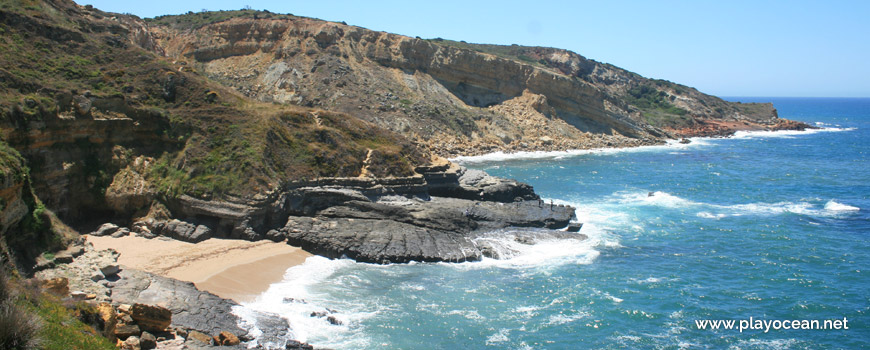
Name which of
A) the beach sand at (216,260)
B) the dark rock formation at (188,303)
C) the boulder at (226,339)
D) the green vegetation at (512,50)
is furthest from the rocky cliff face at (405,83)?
the boulder at (226,339)

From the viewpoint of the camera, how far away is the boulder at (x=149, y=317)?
16017 millimetres

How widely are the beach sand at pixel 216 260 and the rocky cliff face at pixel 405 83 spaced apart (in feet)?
121

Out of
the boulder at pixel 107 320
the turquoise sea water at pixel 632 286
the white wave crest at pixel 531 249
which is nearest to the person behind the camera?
the boulder at pixel 107 320

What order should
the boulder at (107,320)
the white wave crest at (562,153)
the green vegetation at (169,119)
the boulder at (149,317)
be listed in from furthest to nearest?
the white wave crest at (562,153), the green vegetation at (169,119), the boulder at (149,317), the boulder at (107,320)

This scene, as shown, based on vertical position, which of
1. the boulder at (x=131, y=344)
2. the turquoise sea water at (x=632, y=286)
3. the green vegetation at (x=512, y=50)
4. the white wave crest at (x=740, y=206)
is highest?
the green vegetation at (x=512, y=50)

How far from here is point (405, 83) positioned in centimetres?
7344

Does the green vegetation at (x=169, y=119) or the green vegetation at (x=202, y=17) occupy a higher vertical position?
the green vegetation at (x=202, y=17)

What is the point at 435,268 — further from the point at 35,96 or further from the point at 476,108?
the point at 476,108

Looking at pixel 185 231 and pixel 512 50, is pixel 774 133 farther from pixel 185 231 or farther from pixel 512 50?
pixel 185 231

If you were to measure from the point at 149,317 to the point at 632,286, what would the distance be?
56.5 feet

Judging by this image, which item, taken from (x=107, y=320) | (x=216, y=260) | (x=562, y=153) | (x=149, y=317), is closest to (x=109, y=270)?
(x=149, y=317)

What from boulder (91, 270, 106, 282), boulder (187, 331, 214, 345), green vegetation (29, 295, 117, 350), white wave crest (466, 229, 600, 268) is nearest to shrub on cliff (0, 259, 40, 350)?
green vegetation (29, 295, 117, 350)

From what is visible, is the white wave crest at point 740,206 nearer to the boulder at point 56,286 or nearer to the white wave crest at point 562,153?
the white wave crest at point 562,153

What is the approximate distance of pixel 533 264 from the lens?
2623 centimetres
